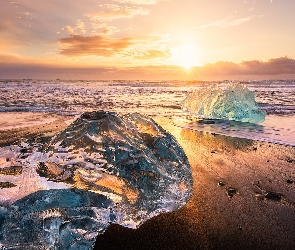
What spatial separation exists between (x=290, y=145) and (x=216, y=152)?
1.60 meters

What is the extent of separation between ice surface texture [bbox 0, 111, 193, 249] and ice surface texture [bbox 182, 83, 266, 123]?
4.54 metres

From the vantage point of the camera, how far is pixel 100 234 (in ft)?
6.81

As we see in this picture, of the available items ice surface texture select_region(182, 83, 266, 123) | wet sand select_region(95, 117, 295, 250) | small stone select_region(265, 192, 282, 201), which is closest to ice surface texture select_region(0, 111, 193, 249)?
wet sand select_region(95, 117, 295, 250)

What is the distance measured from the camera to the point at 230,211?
252 cm

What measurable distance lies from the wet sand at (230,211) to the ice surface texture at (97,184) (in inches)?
5.7

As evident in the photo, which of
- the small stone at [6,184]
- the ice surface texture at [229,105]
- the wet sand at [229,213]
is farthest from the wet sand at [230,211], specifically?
the ice surface texture at [229,105]

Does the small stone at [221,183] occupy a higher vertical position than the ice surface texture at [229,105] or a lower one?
lower

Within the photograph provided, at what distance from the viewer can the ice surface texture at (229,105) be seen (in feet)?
23.9

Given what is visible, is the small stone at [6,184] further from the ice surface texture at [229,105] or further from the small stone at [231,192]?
the ice surface texture at [229,105]

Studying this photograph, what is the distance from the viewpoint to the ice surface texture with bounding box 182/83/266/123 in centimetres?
729

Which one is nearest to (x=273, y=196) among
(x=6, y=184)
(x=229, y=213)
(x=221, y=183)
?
(x=221, y=183)

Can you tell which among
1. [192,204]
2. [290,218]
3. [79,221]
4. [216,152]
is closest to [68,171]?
[79,221]

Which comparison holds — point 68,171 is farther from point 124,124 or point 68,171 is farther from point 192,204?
point 192,204

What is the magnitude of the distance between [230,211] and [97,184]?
4.31ft
